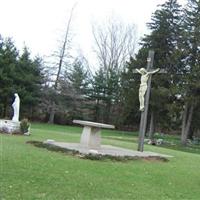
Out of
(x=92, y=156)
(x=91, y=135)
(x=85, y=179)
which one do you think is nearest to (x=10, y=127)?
(x=91, y=135)

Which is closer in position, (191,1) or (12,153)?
(12,153)

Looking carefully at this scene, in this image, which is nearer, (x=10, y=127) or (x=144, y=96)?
A: (x=144, y=96)

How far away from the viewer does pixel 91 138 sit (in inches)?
678

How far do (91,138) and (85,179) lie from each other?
730 cm

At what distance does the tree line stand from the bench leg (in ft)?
64.2

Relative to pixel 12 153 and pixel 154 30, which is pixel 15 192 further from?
pixel 154 30

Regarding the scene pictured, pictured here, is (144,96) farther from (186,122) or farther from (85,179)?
(186,122)

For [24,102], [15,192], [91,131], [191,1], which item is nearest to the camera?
[15,192]

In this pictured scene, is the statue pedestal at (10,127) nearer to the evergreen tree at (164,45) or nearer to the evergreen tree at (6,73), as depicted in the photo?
the evergreen tree at (164,45)

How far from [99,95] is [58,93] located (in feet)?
19.5

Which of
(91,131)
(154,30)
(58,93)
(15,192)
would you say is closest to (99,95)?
(58,93)

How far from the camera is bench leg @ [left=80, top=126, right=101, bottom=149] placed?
56.2 feet

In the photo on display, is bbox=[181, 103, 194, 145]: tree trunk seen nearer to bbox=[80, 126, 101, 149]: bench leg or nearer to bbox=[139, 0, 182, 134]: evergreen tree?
bbox=[139, 0, 182, 134]: evergreen tree

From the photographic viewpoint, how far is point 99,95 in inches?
2317
